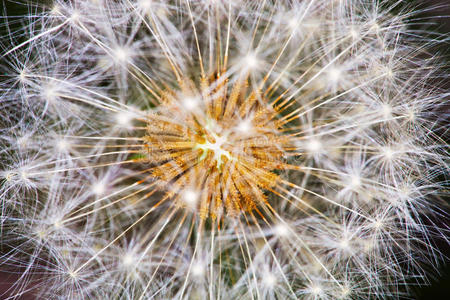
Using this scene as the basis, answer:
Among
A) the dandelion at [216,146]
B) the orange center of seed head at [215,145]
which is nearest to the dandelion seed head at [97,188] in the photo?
the dandelion at [216,146]

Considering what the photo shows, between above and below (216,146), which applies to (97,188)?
below

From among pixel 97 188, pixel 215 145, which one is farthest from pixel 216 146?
pixel 97 188

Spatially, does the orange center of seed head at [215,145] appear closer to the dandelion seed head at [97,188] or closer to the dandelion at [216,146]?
the dandelion at [216,146]

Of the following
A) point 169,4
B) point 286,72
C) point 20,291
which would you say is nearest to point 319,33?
point 286,72

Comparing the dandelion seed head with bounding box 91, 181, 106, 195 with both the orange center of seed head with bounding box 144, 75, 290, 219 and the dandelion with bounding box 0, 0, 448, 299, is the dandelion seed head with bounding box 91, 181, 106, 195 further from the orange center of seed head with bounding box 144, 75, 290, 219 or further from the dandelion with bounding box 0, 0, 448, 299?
the orange center of seed head with bounding box 144, 75, 290, 219

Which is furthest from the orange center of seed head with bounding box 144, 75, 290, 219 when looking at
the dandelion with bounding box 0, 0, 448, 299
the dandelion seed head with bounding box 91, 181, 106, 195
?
the dandelion seed head with bounding box 91, 181, 106, 195

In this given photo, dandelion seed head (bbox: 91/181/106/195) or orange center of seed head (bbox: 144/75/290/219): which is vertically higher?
orange center of seed head (bbox: 144/75/290/219)

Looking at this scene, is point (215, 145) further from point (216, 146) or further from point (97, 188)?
point (97, 188)
